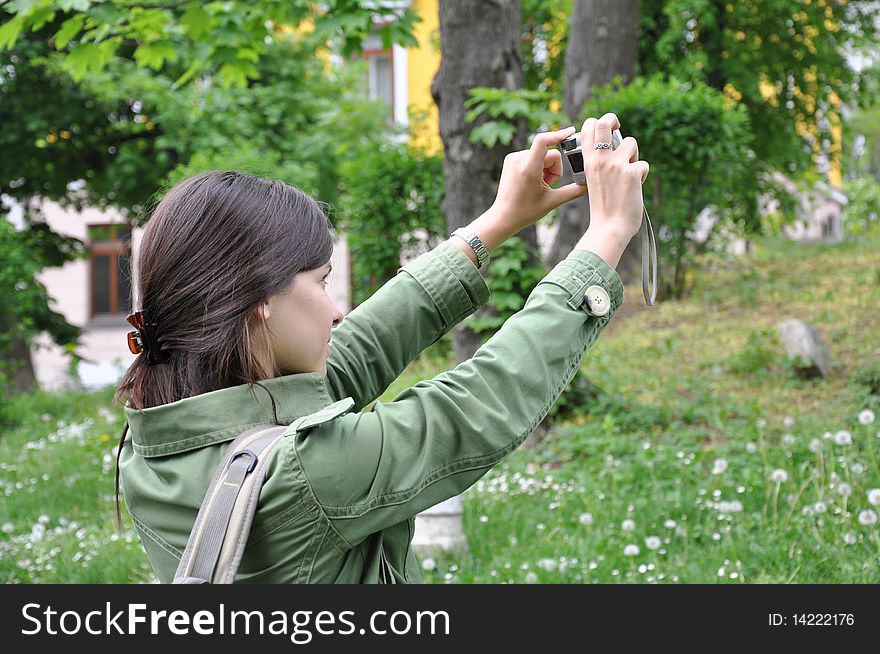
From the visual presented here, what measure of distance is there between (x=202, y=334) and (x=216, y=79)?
38.9 ft

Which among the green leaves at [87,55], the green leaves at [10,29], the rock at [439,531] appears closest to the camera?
the rock at [439,531]

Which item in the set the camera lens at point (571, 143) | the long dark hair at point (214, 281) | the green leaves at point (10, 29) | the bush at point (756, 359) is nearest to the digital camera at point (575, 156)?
the camera lens at point (571, 143)

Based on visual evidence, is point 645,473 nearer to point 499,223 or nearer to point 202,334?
point 499,223

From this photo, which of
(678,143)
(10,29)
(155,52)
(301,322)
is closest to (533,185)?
(301,322)

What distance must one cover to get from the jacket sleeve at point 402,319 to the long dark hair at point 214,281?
361mm

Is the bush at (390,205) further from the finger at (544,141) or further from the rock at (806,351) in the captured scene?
the finger at (544,141)

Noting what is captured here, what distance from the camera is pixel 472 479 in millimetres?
1455

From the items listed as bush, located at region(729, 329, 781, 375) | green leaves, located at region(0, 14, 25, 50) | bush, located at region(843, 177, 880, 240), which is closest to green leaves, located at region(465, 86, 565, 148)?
green leaves, located at region(0, 14, 25, 50)

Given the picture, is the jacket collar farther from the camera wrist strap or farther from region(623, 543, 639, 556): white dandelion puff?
region(623, 543, 639, 556): white dandelion puff

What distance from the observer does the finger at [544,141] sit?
1663 mm

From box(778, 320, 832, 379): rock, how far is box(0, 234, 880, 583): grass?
11 centimetres

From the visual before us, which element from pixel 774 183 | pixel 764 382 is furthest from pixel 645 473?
pixel 774 183

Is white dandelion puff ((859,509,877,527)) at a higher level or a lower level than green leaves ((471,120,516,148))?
lower

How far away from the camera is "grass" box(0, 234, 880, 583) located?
3754 mm
